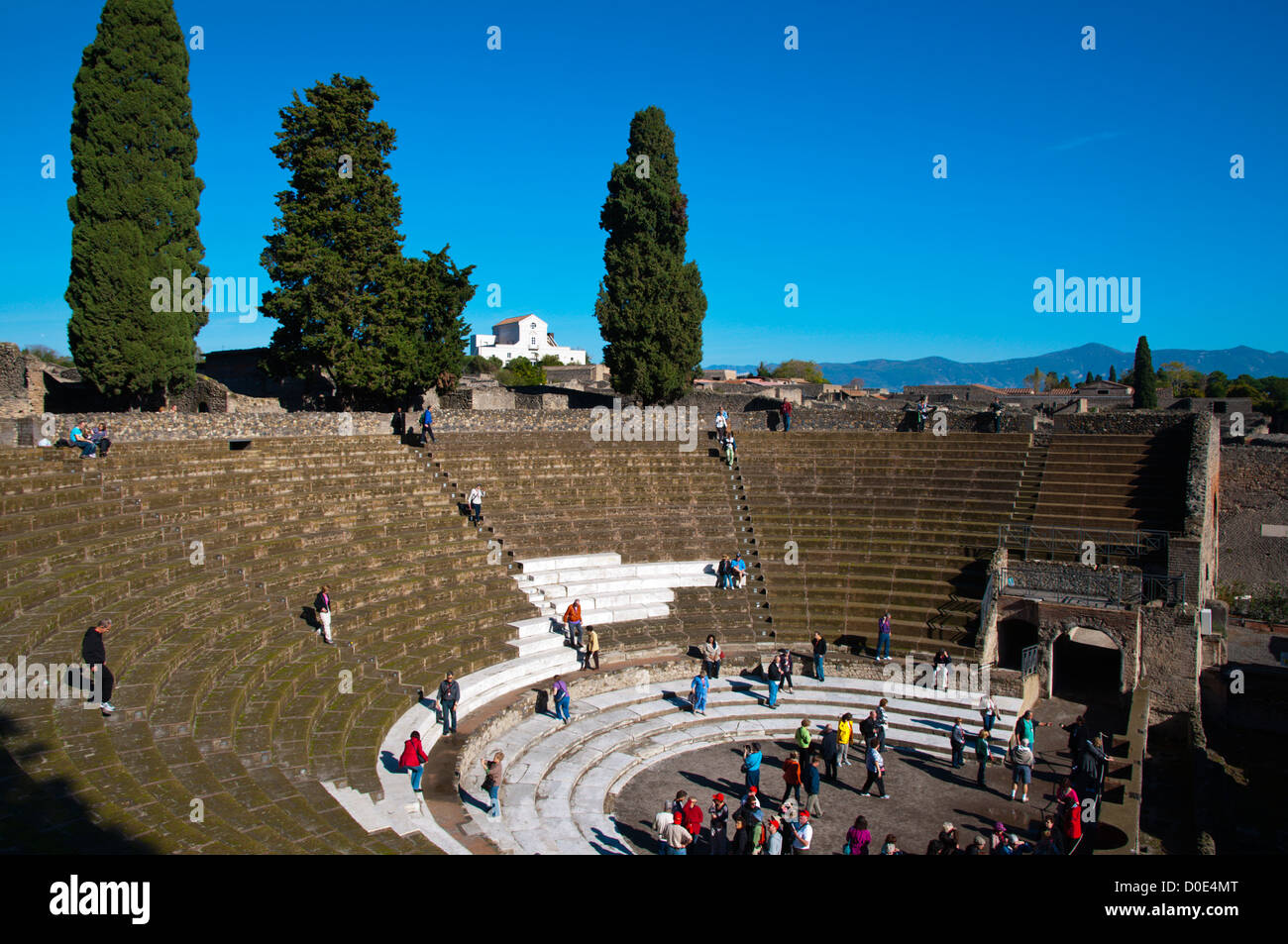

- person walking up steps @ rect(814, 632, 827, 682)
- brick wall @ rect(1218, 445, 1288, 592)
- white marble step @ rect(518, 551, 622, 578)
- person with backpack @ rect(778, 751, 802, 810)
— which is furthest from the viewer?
brick wall @ rect(1218, 445, 1288, 592)

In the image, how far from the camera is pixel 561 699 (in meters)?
14.6

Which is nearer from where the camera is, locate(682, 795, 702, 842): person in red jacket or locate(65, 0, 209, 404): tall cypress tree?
locate(682, 795, 702, 842): person in red jacket

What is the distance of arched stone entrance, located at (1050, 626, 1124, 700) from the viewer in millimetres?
18625

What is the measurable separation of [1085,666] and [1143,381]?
1686 inches

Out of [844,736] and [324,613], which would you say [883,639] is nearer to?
[844,736]

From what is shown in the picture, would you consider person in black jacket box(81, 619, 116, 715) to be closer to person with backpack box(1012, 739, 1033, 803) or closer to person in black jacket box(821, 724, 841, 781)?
person in black jacket box(821, 724, 841, 781)

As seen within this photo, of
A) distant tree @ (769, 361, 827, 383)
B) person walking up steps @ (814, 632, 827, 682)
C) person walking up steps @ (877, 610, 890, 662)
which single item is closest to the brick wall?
person walking up steps @ (877, 610, 890, 662)

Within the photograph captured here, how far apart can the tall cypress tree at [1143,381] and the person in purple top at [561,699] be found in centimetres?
4717

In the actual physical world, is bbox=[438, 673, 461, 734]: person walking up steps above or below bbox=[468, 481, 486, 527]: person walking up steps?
below

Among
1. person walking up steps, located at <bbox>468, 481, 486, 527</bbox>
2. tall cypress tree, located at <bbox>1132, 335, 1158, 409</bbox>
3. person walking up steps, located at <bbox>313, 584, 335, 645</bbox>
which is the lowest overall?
person walking up steps, located at <bbox>313, 584, 335, 645</bbox>

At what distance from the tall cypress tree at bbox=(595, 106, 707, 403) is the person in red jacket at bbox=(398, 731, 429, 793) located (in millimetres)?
23397

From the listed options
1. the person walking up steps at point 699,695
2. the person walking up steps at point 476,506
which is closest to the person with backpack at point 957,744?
the person walking up steps at point 699,695

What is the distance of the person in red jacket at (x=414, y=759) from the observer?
10.9 metres

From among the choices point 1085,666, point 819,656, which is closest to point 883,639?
point 819,656
